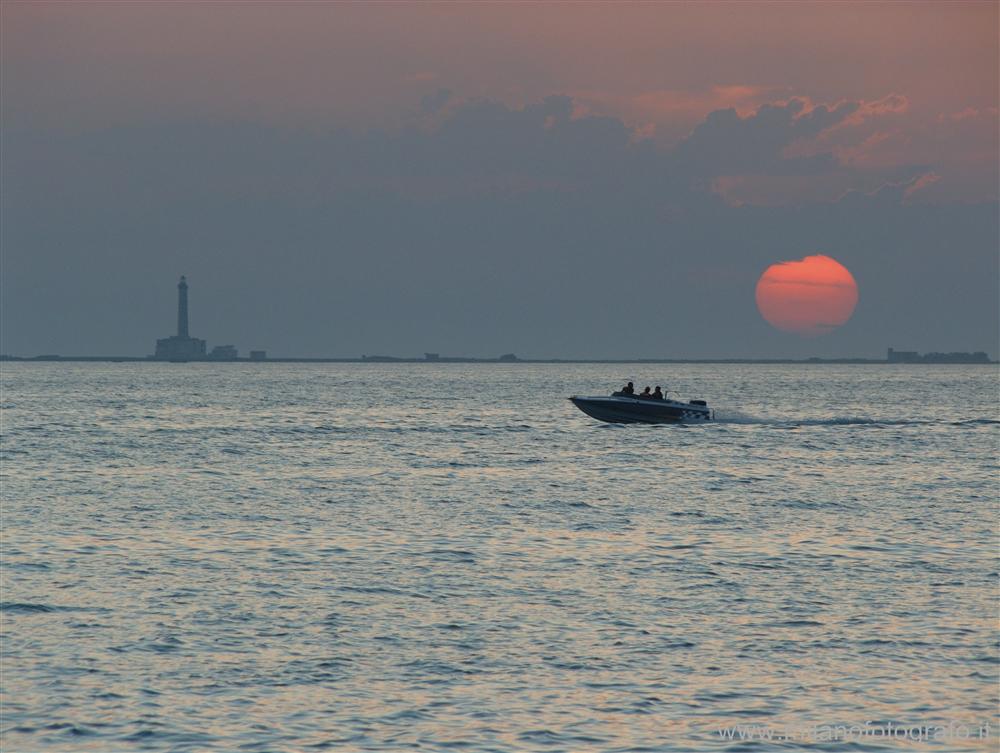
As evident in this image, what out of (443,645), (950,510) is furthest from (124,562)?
(950,510)

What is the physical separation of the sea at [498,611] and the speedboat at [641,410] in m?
25.2

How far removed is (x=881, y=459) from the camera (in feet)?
197

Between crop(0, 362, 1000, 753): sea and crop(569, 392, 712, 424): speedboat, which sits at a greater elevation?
crop(569, 392, 712, 424): speedboat

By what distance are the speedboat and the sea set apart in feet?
82.5

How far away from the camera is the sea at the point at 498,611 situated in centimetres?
1555

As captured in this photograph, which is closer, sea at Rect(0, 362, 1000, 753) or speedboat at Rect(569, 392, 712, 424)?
A: sea at Rect(0, 362, 1000, 753)

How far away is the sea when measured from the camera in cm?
1555

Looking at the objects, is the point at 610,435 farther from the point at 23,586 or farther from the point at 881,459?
the point at 23,586

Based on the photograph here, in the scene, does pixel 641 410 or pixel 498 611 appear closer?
pixel 498 611

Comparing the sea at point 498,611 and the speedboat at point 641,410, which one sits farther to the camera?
the speedboat at point 641,410

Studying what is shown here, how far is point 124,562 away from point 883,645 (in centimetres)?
1741

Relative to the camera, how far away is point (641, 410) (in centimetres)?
7744

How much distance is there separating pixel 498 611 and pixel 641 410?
56.3 m

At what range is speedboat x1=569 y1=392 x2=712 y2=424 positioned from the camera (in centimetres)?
7750
